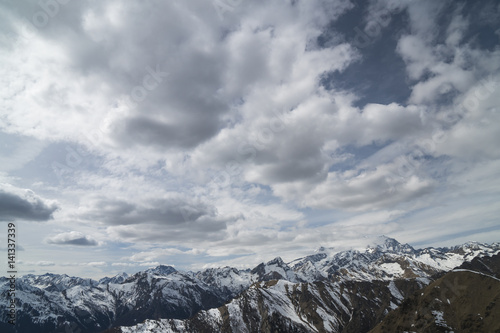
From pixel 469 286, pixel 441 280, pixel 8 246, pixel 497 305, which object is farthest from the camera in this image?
pixel 441 280

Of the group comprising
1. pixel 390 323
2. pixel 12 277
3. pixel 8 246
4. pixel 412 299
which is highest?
pixel 8 246

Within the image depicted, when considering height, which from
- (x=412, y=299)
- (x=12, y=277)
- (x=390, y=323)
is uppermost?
(x=12, y=277)

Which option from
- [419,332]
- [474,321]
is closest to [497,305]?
[474,321]

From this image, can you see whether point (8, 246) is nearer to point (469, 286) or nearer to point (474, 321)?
point (474, 321)

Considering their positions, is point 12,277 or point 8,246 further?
point 12,277

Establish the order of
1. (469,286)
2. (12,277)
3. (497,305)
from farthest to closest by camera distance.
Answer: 1. (469,286)
2. (497,305)
3. (12,277)

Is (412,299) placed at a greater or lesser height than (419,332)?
greater

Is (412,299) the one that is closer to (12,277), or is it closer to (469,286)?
(469,286)

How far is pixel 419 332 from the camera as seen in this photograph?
154 m

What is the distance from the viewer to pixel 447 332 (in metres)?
148

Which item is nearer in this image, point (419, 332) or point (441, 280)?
point (419, 332)

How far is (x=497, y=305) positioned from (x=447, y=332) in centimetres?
2837

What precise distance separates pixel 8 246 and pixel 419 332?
185 metres

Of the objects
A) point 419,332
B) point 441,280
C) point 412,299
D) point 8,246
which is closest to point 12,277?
point 8,246
